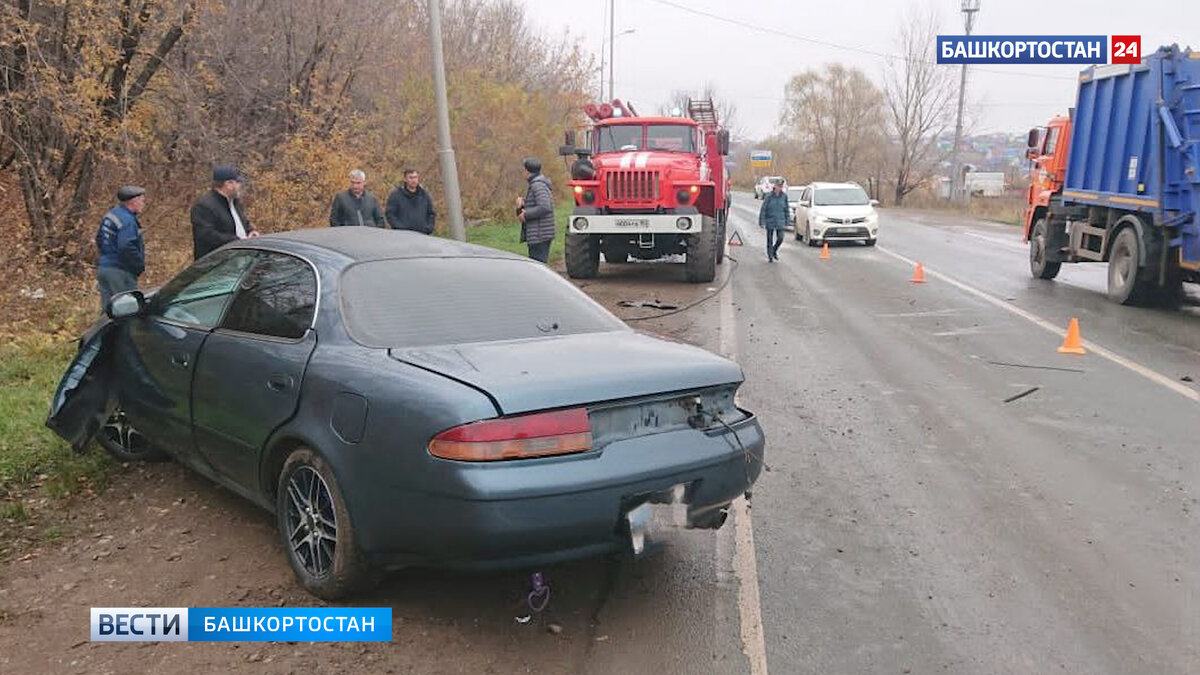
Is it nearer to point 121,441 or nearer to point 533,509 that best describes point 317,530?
point 533,509

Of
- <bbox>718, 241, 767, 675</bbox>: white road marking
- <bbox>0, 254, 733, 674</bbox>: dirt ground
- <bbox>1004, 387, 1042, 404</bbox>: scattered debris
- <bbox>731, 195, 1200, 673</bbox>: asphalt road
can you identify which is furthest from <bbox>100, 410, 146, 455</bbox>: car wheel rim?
<bbox>1004, 387, 1042, 404</bbox>: scattered debris

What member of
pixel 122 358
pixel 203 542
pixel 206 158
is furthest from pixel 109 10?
pixel 203 542

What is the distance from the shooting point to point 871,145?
6209cm

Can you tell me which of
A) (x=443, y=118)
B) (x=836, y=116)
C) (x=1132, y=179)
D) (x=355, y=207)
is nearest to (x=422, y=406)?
(x=355, y=207)

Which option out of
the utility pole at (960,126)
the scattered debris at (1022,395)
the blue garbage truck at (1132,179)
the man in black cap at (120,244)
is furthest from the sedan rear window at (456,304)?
the utility pole at (960,126)

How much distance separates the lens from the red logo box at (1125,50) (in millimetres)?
12312

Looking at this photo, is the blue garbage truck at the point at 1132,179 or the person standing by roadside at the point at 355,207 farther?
the blue garbage truck at the point at 1132,179

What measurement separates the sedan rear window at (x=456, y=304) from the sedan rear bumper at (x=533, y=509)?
2.51 ft

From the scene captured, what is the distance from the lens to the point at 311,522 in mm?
3520

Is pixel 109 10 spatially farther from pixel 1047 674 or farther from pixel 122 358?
pixel 1047 674

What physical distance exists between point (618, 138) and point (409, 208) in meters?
5.25

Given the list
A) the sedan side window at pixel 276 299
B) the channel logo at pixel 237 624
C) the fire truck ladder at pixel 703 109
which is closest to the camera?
the channel logo at pixel 237 624

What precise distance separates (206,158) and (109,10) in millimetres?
3360

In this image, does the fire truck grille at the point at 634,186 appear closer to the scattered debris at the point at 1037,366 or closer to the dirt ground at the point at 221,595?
the scattered debris at the point at 1037,366
